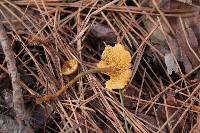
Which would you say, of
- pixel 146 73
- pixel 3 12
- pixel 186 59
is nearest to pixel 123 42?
pixel 146 73

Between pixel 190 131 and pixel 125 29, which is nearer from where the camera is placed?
pixel 190 131

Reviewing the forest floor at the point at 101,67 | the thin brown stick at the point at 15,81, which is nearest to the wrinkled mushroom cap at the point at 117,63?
the forest floor at the point at 101,67

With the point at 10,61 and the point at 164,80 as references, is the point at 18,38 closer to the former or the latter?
the point at 10,61

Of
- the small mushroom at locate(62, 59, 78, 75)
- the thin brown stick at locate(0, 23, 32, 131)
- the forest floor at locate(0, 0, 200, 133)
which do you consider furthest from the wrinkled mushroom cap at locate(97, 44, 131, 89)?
the thin brown stick at locate(0, 23, 32, 131)

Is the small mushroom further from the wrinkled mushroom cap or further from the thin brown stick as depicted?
the thin brown stick

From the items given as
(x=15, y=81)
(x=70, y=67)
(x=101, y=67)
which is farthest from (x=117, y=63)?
(x=15, y=81)

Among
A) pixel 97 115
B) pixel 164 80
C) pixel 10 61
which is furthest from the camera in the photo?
pixel 164 80
